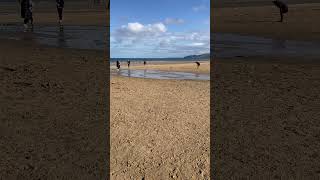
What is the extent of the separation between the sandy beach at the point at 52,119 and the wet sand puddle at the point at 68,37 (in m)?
4.79

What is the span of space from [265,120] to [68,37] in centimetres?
1389

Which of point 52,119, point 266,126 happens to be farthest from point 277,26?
point 52,119

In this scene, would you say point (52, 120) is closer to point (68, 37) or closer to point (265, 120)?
point (265, 120)

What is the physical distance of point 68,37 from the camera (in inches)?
777

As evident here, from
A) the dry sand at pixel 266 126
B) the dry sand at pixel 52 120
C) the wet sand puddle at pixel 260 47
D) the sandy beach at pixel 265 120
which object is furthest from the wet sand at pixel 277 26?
the dry sand at pixel 52 120

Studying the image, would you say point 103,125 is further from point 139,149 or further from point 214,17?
point 214,17

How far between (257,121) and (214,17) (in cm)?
3093

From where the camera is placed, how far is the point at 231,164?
6430 mm

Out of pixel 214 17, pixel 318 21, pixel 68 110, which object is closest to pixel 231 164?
pixel 68 110

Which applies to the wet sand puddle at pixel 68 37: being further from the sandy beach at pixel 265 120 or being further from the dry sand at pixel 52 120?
the sandy beach at pixel 265 120

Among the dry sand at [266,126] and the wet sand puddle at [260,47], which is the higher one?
the wet sand puddle at [260,47]

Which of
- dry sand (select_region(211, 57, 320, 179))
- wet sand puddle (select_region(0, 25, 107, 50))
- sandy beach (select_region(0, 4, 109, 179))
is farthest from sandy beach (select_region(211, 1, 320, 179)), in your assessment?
wet sand puddle (select_region(0, 25, 107, 50))

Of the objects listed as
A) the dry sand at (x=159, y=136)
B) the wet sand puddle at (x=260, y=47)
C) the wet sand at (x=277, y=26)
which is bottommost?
the dry sand at (x=159, y=136)

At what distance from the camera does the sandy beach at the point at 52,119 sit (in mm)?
6094
